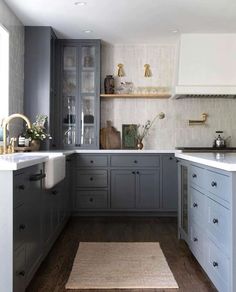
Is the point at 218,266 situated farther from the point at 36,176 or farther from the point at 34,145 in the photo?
the point at 34,145

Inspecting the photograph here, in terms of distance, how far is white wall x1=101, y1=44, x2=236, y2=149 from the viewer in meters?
4.91

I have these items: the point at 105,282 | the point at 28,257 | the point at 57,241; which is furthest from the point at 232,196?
the point at 57,241

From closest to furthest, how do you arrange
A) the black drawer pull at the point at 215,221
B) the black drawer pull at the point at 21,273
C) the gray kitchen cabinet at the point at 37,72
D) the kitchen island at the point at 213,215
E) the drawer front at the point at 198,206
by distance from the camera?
the kitchen island at the point at 213,215, the black drawer pull at the point at 21,273, the black drawer pull at the point at 215,221, the drawer front at the point at 198,206, the gray kitchen cabinet at the point at 37,72

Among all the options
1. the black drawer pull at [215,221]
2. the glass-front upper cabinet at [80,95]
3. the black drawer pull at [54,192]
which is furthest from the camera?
the glass-front upper cabinet at [80,95]

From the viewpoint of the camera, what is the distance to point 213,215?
203 centimetres

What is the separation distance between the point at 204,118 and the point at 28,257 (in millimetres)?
3540

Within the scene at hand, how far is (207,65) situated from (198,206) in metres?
2.65

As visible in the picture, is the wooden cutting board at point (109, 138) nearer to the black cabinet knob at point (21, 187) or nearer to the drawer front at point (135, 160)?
the drawer front at point (135, 160)

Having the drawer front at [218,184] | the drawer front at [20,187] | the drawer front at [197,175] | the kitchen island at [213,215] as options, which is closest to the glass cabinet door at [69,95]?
the kitchen island at [213,215]

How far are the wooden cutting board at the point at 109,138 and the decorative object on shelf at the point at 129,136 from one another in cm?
9

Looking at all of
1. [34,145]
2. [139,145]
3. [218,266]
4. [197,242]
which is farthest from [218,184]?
[139,145]

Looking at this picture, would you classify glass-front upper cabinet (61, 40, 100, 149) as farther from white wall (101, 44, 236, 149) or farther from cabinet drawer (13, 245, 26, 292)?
cabinet drawer (13, 245, 26, 292)

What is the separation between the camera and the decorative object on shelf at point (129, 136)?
4.84m

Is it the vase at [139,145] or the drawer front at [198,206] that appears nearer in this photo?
the drawer front at [198,206]
